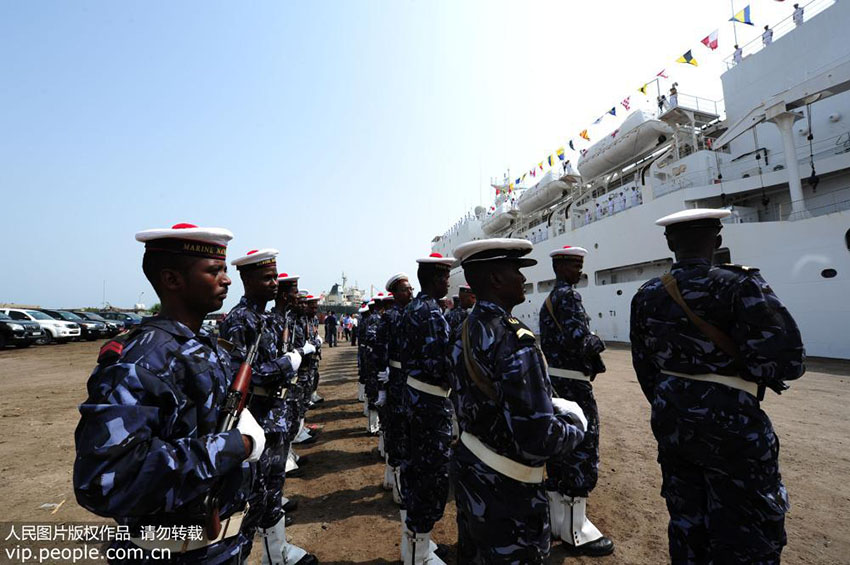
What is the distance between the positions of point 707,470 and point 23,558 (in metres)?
4.58

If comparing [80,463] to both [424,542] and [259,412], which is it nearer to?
[259,412]

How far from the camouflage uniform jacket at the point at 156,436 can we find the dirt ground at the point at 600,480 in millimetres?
2229

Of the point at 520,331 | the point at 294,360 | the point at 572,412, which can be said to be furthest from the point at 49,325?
the point at 572,412

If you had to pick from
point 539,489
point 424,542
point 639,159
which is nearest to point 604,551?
point 424,542

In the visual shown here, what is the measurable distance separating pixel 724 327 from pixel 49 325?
75.8ft

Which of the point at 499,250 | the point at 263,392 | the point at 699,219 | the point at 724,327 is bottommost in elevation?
the point at 263,392

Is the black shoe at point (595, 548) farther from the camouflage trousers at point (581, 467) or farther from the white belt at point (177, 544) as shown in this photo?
the white belt at point (177, 544)

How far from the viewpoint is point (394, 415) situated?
3.92 metres

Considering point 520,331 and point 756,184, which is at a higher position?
point 756,184

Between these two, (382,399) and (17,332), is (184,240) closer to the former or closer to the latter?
(382,399)

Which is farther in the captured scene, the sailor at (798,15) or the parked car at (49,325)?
the parked car at (49,325)

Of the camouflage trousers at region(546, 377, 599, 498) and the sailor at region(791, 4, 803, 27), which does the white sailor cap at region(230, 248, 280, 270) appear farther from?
the sailor at region(791, 4, 803, 27)

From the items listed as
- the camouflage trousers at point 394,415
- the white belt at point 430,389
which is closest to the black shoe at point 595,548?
the white belt at point 430,389

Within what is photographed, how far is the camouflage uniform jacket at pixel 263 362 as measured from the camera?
255 centimetres
